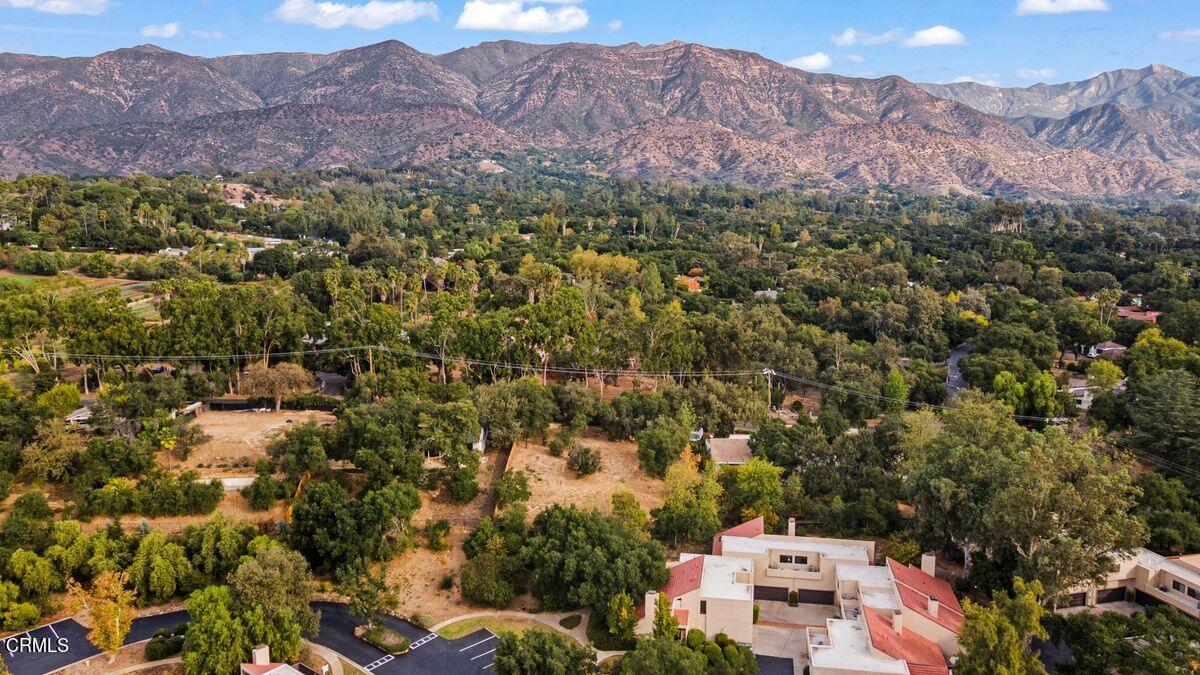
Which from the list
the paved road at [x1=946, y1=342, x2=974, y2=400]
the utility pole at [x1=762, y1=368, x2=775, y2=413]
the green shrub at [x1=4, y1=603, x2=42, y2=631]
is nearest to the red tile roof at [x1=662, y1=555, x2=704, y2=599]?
the utility pole at [x1=762, y1=368, x2=775, y2=413]

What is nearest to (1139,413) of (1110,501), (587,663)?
(1110,501)

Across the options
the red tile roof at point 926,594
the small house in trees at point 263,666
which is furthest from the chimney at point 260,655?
the red tile roof at point 926,594

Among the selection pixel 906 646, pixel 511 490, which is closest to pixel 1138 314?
pixel 906 646

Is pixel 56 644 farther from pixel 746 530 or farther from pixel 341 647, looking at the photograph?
pixel 746 530

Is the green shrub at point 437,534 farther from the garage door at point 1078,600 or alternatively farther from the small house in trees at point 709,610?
the garage door at point 1078,600

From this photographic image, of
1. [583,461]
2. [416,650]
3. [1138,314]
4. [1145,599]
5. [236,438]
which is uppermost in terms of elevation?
[1138,314]
